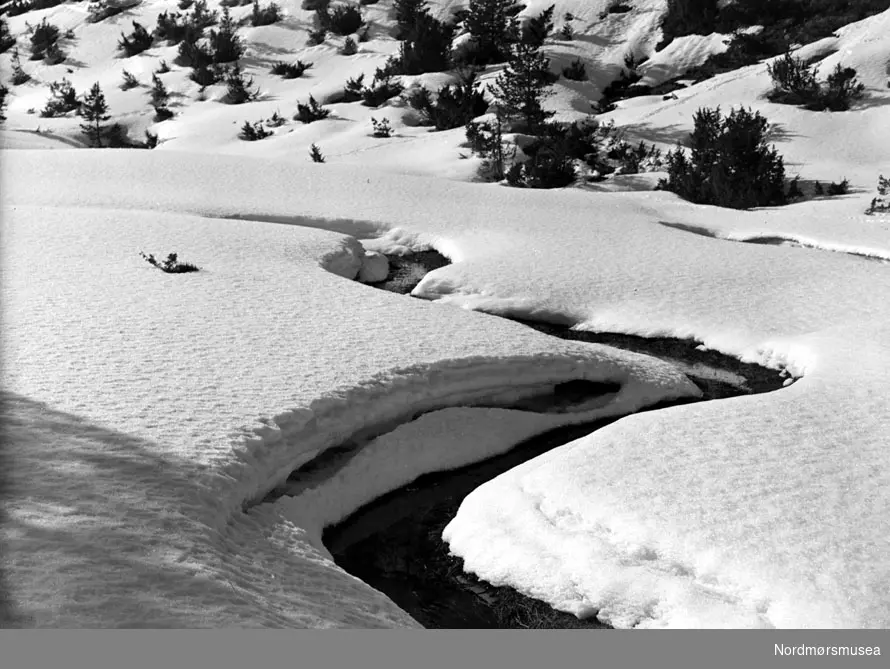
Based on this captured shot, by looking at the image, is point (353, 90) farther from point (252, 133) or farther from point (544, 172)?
point (544, 172)

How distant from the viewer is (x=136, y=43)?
24766 millimetres

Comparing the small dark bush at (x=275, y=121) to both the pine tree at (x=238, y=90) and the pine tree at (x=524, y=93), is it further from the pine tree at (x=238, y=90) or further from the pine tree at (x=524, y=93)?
the pine tree at (x=524, y=93)

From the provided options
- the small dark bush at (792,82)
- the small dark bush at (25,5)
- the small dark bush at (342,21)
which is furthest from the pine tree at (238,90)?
the small dark bush at (25,5)

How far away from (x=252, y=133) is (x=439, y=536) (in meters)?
15.1

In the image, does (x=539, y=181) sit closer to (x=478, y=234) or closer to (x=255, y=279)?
(x=478, y=234)

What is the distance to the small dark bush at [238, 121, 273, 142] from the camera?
720 inches

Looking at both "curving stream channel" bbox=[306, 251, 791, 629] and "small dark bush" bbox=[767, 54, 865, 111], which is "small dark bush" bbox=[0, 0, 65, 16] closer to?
"small dark bush" bbox=[767, 54, 865, 111]

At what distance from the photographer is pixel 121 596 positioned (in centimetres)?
290

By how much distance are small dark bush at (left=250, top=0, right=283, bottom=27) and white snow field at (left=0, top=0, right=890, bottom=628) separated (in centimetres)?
1434

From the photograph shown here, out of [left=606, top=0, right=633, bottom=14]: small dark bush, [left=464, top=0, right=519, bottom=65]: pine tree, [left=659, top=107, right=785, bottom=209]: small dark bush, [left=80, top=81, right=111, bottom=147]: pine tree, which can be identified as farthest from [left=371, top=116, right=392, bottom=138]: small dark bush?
[left=606, top=0, right=633, bottom=14]: small dark bush

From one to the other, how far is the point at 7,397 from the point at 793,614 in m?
3.44

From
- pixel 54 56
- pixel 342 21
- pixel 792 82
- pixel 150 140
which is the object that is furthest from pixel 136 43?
pixel 792 82

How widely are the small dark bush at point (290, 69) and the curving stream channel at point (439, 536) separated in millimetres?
17094

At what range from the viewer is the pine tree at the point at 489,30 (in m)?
21.1
